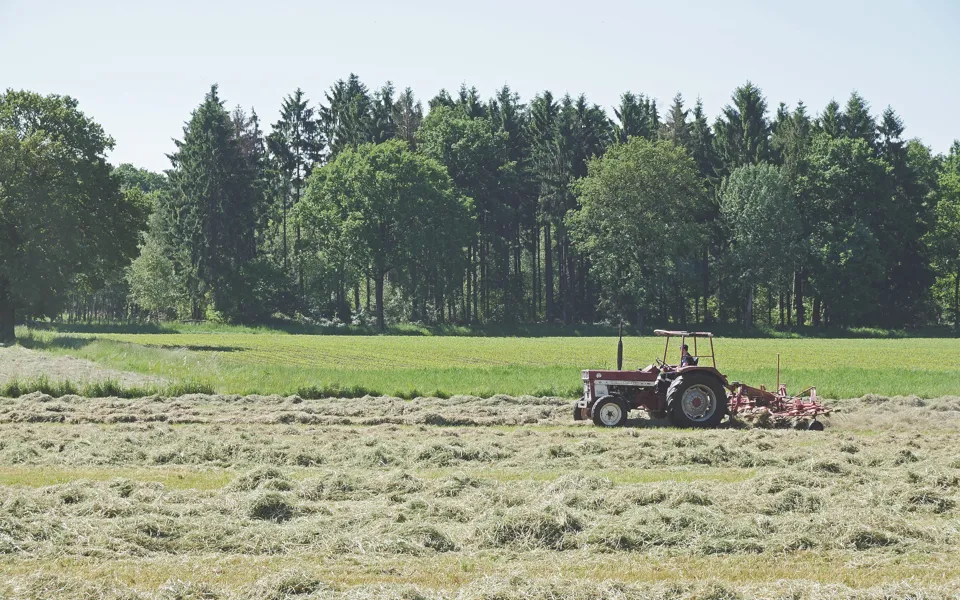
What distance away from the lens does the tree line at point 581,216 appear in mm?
70250

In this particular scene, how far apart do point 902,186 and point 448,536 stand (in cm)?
7290

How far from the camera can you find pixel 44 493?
11.0 metres

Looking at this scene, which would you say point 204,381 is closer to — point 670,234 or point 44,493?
point 44,493

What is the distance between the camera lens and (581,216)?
234ft

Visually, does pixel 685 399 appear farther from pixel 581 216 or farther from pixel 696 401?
pixel 581 216

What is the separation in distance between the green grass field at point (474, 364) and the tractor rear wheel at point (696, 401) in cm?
588

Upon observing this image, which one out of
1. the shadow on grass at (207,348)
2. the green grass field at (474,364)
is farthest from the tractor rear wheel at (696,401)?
the shadow on grass at (207,348)

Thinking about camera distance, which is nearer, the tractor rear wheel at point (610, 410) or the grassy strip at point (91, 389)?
the tractor rear wheel at point (610, 410)

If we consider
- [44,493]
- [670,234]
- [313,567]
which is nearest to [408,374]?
[44,493]

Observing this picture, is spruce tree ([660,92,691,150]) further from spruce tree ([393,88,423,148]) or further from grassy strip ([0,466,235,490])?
grassy strip ([0,466,235,490])

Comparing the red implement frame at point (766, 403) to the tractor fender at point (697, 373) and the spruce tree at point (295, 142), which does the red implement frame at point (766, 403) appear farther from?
the spruce tree at point (295, 142)

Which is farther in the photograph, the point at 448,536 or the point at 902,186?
the point at 902,186

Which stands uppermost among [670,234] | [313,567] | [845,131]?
[845,131]

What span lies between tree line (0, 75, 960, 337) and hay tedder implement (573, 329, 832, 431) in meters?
51.7
